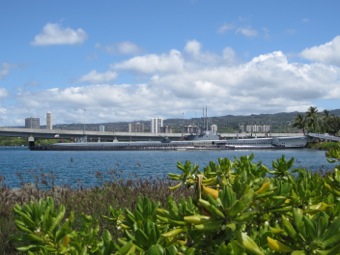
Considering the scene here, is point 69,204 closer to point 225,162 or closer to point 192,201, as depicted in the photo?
point 225,162

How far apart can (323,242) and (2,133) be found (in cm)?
11649

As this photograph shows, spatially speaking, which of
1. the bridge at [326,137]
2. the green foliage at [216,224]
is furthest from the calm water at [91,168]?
the bridge at [326,137]

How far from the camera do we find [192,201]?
6.48ft

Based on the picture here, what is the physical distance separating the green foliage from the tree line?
124 metres

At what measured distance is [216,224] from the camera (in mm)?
1551

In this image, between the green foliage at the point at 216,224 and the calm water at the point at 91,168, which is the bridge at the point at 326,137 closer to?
the calm water at the point at 91,168

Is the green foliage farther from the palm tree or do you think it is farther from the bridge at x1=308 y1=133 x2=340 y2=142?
the palm tree

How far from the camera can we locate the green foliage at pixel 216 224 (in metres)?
1.36

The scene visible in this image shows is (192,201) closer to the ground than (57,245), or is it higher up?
higher up

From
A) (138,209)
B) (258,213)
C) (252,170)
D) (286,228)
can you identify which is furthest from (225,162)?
(286,228)

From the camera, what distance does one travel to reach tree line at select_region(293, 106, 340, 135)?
12538cm

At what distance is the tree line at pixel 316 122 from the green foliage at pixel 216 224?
407 feet

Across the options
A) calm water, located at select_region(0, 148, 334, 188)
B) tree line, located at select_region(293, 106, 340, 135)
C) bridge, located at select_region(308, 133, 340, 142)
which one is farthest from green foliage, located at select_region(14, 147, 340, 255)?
tree line, located at select_region(293, 106, 340, 135)

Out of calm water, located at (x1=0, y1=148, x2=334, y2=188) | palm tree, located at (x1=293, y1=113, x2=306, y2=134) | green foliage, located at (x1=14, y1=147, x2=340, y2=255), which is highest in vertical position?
palm tree, located at (x1=293, y1=113, x2=306, y2=134)
